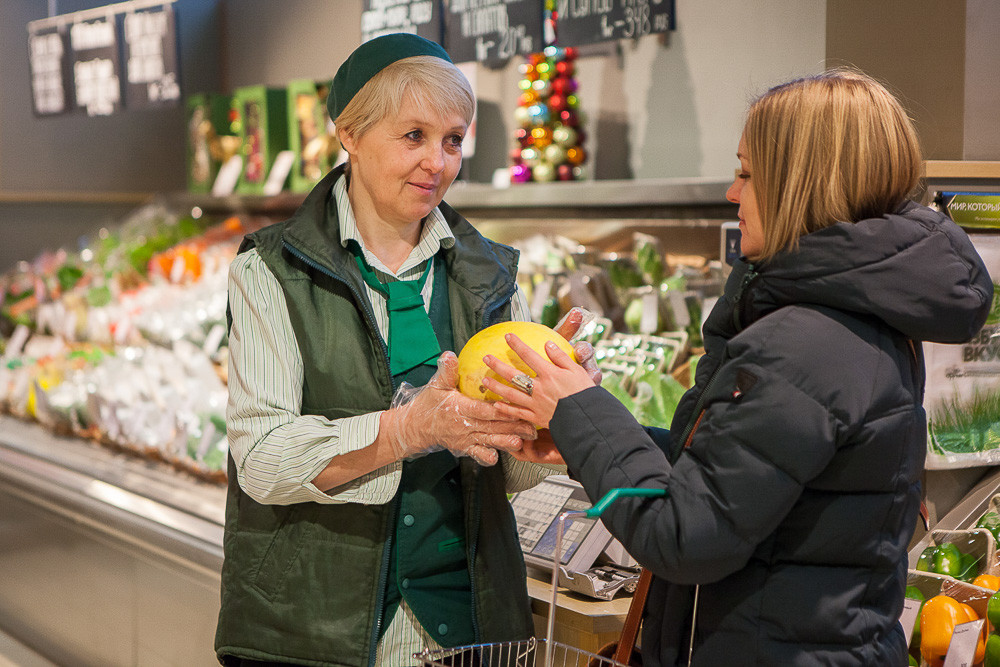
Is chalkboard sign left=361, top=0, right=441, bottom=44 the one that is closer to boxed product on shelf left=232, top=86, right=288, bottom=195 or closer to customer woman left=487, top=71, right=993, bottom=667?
boxed product on shelf left=232, top=86, right=288, bottom=195

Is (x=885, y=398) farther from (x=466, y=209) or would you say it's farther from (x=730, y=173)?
(x=466, y=209)

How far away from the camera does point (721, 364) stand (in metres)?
1.34

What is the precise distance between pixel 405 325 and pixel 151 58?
414 cm

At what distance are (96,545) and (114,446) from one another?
0.59 meters

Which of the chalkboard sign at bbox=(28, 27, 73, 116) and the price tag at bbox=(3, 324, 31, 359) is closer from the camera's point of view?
the price tag at bbox=(3, 324, 31, 359)

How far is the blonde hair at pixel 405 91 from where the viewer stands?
1.81 m

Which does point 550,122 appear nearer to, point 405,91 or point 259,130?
point 259,130

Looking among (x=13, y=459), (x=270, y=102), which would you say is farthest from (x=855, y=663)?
(x=270, y=102)

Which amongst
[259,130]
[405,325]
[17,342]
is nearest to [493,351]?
[405,325]

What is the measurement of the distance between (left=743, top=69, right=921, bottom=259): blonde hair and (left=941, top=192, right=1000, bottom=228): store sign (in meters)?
1.01

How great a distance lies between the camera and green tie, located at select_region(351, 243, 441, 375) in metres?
1.81

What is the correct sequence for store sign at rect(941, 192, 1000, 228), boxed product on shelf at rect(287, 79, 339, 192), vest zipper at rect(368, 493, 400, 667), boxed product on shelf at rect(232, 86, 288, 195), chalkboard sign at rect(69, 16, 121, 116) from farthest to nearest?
chalkboard sign at rect(69, 16, 121, 116), boxed product on shelf at rect(232, 86, 288, 195), boxed product on shelf at rect(287, 79, 339, 192), store sign at rect(941, 192, 1000, 228), vest zipper at rect(368, 493, 400, 667)

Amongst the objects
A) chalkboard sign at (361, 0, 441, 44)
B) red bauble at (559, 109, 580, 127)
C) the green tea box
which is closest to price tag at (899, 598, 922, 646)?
the green tea box

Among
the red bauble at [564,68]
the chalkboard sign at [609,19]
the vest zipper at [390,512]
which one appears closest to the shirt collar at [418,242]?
the vest zipper at [390,512]
